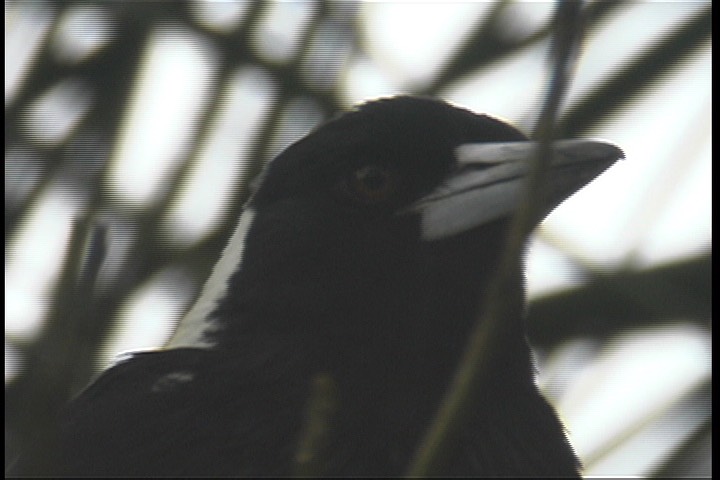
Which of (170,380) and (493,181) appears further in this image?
(493,181)

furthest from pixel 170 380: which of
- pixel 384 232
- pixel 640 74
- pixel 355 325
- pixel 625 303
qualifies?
pixel 640 74

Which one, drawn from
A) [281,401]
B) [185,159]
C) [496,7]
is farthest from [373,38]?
[281,401]

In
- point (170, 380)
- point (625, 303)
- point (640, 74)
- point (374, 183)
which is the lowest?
point (170, 380)

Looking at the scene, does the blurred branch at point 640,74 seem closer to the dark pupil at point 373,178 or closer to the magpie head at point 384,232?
the magpie head at point 384,232

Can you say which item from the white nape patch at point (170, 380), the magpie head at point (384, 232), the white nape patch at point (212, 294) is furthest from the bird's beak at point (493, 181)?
the white nape patch at point (170, 380)

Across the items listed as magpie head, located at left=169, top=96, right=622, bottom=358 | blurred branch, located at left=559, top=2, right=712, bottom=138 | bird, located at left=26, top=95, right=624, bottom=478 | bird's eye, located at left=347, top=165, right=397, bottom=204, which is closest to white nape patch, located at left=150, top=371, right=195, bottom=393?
bird, located at left=26, top=95, right=624, bottom=478

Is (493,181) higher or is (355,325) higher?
(493,181)

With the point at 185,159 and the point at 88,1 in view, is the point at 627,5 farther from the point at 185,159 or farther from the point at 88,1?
the point at 88,1

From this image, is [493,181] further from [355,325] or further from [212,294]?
[212,294]
